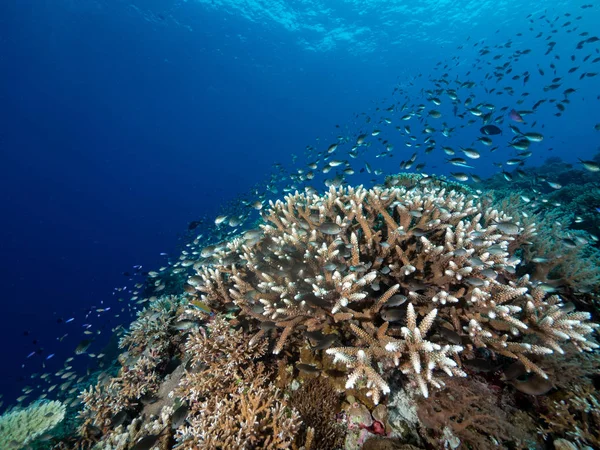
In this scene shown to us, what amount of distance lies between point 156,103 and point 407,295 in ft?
364

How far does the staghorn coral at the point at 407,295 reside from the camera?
3.13 metres

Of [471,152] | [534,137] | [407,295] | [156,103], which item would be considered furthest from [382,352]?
[156,103]

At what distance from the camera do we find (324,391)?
140 inches

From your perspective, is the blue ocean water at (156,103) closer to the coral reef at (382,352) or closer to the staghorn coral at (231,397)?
the coral reef at (382,352)

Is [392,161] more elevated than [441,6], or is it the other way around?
[441,6]

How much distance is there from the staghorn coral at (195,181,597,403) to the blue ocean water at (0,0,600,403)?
32545mm

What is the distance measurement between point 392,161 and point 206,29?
11077 centimetres

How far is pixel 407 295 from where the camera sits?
3824 millimetres

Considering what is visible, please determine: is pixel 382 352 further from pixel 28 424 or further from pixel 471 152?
pixel 28 424

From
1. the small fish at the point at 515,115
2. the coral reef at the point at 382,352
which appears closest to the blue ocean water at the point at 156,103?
the small fish at the point at 515,115

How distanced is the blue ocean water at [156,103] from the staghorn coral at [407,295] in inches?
1281

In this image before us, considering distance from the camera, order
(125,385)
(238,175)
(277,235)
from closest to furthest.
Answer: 1. (125,385)
2. (277,235)
3. (238,175)

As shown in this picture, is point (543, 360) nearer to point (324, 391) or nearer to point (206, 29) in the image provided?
point (324, 391)

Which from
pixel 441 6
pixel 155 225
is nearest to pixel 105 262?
pixel 155 225
